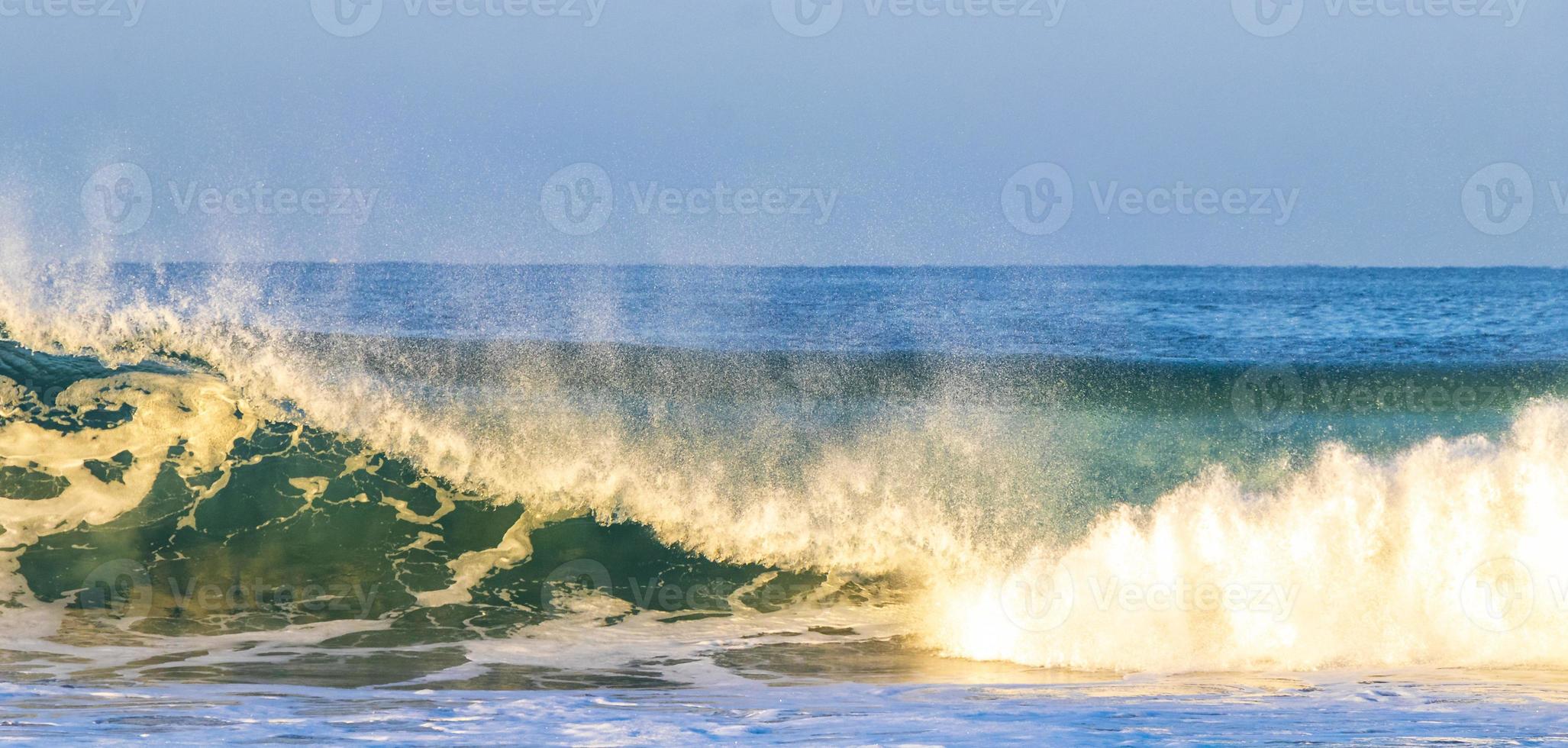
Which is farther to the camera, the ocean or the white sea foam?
the white sea foam

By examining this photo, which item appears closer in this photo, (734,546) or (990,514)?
(734,546)

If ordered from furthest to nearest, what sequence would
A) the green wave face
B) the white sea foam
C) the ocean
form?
1. the green wave face
2. the white sea foam
3. the ocean

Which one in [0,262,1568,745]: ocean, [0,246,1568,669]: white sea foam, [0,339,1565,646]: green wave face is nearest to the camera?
[0,262,1568,745]: ocean

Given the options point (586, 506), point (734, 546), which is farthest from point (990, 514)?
point (586, 506)

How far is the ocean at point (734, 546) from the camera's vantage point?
6.40m

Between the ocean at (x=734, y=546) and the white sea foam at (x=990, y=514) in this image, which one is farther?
the white sea foam at (x=990, y=514)

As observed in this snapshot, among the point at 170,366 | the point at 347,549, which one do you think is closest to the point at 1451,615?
the point at 347,549

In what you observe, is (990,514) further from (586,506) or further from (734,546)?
(586,506)

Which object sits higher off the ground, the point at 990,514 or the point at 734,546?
the point at 990,514

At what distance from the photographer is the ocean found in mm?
6402

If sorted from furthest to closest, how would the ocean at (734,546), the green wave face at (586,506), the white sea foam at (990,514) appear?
the green wave face at (586,506) < the white sea foam at (990,514) < the ocean at (734,546)

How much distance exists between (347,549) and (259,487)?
58.1 inches

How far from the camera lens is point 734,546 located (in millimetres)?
10266

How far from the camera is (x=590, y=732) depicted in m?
5.78
